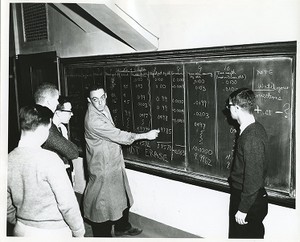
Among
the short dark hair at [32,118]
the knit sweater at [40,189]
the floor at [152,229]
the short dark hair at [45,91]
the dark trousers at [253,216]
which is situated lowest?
the floor at [152,229]

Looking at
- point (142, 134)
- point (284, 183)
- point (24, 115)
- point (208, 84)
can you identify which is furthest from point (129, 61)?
point (284, 183)

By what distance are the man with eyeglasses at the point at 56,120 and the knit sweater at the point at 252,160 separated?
1.43 metres

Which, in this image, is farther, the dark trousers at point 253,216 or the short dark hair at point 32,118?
the dark trousers at point 253,216

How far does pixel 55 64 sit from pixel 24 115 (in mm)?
2813

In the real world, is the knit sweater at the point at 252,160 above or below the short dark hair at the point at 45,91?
below

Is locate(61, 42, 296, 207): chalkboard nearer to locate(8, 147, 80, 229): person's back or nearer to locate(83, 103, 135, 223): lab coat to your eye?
locate(83, 103, 135, 223): lab coat

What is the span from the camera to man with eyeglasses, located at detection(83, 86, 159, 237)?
10.2 feet

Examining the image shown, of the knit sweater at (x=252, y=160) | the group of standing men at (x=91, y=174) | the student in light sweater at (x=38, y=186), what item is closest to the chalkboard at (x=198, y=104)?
the group of standing men at (x=91, y=174)

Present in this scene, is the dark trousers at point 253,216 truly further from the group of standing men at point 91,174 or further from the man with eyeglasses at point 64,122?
the man with eyeglasses at point 64,122

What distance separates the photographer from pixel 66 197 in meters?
1.93

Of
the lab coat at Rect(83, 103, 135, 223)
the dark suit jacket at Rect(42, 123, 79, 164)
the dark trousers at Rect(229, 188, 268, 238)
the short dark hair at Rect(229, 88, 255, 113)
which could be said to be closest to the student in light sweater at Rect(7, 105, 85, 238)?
the dark suit jacket at Rect(42, 123, 79, 164)

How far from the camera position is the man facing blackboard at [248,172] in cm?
221

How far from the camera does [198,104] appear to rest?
2.98m

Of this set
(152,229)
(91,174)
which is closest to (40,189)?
A: (91,174)
